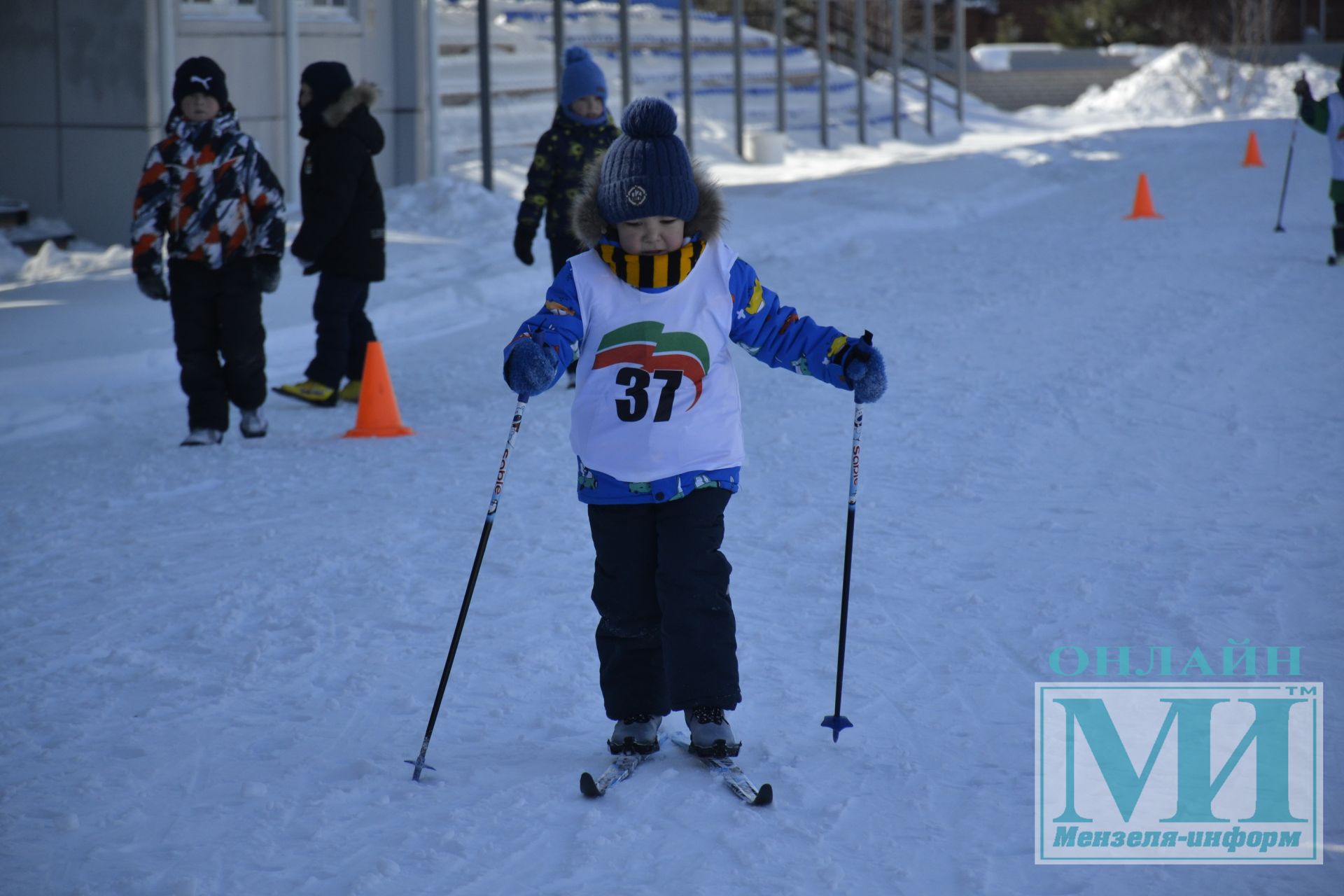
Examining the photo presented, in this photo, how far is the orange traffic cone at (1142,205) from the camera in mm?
14945

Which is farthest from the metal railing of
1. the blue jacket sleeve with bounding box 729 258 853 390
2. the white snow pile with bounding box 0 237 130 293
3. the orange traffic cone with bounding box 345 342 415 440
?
the blue jacket sleeve with bounding box 729 258 853 390

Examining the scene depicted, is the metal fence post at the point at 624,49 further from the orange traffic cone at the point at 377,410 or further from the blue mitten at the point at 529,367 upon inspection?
the blue mitten at the point at 529,367

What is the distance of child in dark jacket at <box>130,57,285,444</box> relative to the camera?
6617mm

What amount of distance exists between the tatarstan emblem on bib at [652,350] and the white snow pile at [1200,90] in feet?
104

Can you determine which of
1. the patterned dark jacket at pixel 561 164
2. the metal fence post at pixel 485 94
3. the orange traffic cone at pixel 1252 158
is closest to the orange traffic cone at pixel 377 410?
the patterned dark jacket at pixel 561 164

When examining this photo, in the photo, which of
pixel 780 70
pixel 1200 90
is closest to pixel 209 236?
pixel 780 70

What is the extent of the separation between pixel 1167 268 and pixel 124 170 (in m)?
8.72

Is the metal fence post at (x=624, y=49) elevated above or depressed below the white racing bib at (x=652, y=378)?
above

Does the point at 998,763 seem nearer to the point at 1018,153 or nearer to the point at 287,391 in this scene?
the point at 287,391

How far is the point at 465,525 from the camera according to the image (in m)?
5.66

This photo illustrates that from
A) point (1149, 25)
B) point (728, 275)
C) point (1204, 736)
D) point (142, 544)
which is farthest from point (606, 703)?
point (1149, 25)

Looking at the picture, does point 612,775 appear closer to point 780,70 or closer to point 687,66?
point 687,66

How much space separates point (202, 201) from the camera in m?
6.62

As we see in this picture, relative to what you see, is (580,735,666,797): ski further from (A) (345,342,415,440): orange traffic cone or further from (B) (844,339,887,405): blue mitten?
(A) (345,342,415,440): orange traffic cone
